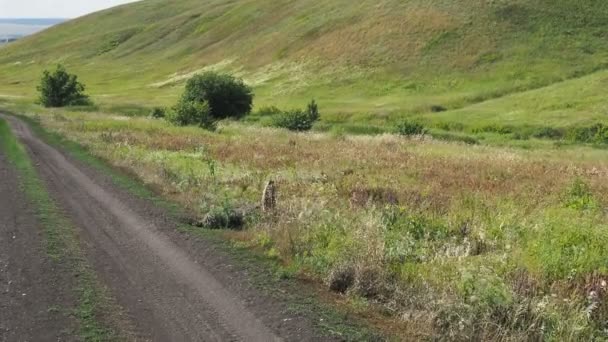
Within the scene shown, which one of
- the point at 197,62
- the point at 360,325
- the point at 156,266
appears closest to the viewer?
the point at 360,325

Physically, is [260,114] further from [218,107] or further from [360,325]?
[360,325]

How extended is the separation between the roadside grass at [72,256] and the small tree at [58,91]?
5364 centimetres

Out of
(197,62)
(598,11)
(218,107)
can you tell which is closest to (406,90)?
(218,107)

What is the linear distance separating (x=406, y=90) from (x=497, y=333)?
199 feet

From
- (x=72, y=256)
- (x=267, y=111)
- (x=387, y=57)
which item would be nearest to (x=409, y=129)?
(x=267, y=111)

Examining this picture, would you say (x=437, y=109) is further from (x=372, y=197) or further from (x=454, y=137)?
(x=372, y=197)

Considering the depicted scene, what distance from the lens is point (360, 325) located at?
8.12m

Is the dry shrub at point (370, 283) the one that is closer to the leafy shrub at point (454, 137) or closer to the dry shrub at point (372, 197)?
the dry shrub at point (372, 197)

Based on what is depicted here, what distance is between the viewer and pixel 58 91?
70.4 metres

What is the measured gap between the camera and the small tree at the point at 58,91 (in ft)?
228

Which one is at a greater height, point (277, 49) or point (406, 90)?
point (277, 49)

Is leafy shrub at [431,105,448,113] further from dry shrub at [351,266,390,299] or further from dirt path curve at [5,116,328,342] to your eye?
dry shrub at [351,266,390,299]

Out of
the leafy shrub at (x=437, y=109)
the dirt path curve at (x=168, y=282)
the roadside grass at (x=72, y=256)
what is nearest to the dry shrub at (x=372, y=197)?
the dirt path curve at (x=168, y=282)

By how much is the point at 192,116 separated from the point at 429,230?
32506 mm
